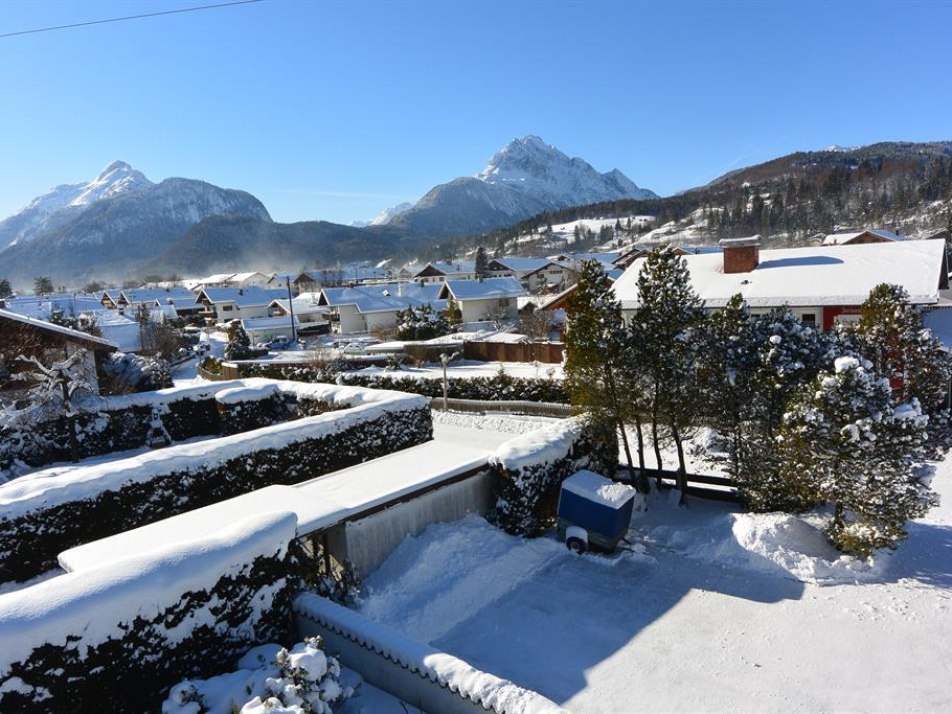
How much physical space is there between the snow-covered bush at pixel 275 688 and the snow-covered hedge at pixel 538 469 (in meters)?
5.17

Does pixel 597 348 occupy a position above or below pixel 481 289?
below

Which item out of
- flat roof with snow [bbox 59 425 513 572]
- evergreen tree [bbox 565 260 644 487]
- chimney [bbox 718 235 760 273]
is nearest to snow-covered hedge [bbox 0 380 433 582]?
flat roof with snow [bbox 59 425 513 572]

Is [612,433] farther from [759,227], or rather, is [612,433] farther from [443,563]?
[759,227]

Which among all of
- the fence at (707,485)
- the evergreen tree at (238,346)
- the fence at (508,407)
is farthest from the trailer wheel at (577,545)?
the evergreen tree at (238,346)

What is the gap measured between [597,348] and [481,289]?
125ft

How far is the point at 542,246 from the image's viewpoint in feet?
516

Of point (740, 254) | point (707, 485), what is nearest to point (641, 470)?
point (707, 485)

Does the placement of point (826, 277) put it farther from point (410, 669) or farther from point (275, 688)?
point (275, 688)

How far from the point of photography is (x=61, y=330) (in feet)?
62.8

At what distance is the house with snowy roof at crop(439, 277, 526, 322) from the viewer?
48.5m

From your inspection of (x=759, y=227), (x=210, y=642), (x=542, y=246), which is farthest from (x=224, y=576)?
(x=542, y=246)

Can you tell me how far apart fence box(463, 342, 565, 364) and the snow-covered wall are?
22858 millimetres

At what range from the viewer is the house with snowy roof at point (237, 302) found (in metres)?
62.4

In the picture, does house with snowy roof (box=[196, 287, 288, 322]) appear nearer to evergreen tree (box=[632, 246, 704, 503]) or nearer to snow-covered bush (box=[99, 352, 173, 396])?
snow-covered bush (box=[99, 352, 173, 396])
